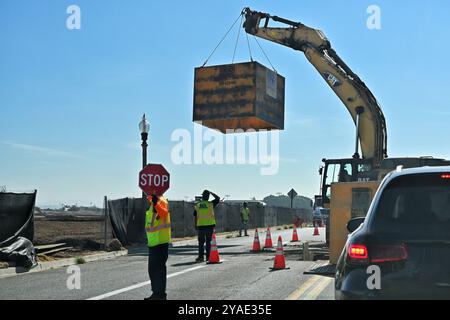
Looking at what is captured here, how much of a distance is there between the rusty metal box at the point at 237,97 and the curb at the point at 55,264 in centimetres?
543

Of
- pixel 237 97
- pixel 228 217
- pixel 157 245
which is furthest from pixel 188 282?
pixel 228 217

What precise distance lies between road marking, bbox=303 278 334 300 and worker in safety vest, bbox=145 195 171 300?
209 cm

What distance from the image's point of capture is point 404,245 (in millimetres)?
4438

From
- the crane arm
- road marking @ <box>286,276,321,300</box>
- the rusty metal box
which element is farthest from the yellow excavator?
road marking @ <box>286,276,321,300</box>

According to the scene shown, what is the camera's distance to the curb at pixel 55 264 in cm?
1316

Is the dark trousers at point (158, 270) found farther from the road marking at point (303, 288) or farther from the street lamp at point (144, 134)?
the street lamp at point (144, 134)

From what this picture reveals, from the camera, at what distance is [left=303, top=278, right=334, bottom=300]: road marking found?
8.82m

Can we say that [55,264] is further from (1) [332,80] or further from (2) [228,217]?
(2) [228,217]

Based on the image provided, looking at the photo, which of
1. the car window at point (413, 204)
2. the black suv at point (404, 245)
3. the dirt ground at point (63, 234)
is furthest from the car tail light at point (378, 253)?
the dirt ground at point (63, 234)

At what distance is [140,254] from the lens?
18375mm

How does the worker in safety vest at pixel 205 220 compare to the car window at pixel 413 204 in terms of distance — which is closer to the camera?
the car window at pixel 413 204
